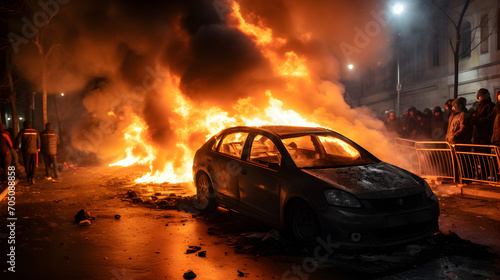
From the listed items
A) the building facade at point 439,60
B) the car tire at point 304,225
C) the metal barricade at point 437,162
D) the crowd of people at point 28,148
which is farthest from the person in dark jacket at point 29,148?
the building facade at point 439,60

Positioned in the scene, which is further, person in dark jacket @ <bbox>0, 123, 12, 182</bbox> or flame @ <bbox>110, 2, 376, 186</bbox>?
person in dark jacket @ <bbox>0, 123, 12, 182</bbox>

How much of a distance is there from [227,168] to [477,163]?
6.14 m

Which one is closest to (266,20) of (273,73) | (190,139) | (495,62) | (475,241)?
(273,73)

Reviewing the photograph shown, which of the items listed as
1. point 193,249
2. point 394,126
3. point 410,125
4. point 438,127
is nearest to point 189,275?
point 193,249

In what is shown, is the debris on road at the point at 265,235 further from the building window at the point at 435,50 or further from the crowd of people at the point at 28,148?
the building window at the point at 435,50

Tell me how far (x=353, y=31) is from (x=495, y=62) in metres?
11.8

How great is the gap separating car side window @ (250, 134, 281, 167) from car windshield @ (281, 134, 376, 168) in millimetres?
205

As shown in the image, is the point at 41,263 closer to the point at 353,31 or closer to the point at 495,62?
the point at 353,31

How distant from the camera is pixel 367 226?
444 cm

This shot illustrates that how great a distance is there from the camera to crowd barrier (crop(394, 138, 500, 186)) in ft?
29.0

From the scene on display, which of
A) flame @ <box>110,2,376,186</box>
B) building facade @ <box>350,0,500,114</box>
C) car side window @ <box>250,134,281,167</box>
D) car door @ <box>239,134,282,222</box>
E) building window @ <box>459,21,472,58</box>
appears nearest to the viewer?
car door @ <box>239,134,282,222</box>

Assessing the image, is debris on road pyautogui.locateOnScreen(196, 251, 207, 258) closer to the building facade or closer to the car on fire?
the car on fire

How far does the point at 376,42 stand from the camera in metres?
32.2

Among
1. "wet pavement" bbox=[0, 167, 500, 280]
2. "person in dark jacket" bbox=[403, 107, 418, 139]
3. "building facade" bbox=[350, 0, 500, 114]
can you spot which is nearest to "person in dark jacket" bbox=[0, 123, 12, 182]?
"wet pavement" bbox=[0, 167, 500, 280]
